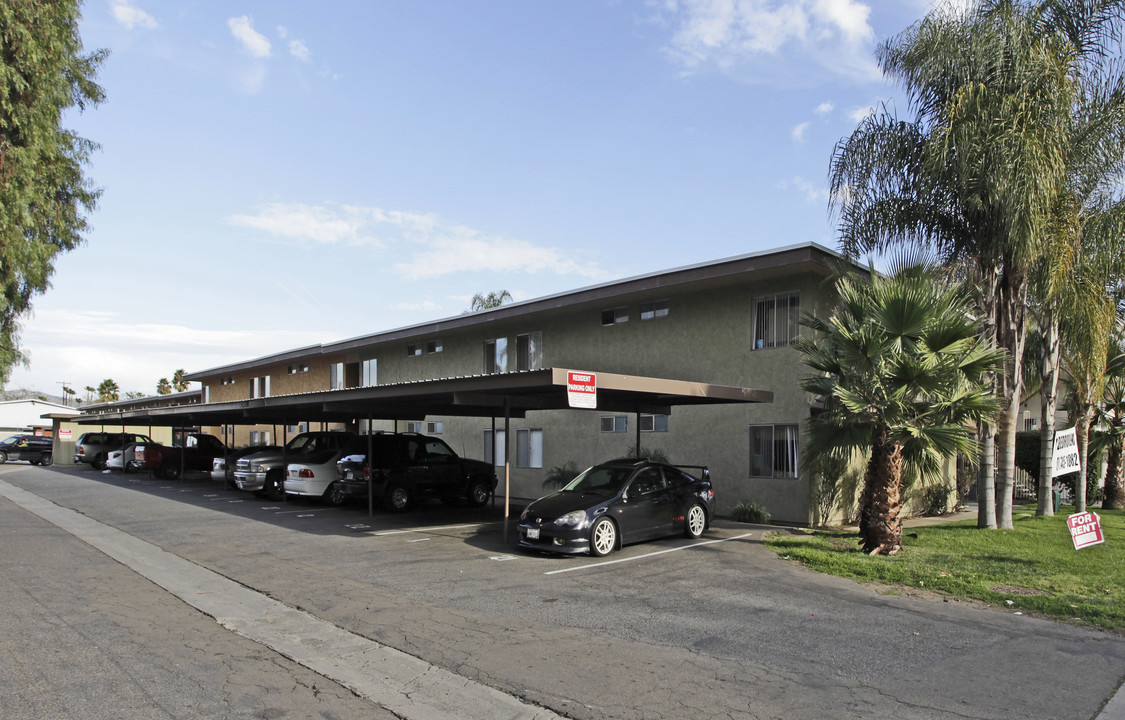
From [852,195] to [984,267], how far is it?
284cm

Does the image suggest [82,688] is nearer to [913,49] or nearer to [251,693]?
[251,693]

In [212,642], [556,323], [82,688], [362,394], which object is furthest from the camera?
[556,323]

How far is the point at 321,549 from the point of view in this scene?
1209 centimetres

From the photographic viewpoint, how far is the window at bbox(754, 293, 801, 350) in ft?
50.8

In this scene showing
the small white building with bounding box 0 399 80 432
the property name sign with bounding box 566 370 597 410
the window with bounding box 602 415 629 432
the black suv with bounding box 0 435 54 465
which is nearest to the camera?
the property name sign with bounding box 566 370 597 410

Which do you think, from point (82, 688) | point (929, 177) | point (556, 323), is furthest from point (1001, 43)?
point (82, 688)

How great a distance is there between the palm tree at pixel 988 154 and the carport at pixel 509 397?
4.37 m

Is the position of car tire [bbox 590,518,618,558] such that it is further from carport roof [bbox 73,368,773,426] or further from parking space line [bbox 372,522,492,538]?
parking space line [bbox 372,522,492,538]

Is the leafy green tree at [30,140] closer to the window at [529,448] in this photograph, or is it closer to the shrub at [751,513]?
the window at [529,448]

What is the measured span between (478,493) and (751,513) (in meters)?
7.19

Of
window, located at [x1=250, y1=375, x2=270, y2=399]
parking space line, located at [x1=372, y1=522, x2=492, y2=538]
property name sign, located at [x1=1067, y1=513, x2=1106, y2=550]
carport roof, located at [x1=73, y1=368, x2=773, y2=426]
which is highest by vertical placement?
window, located at [x1=250, y1=375, x2=270, y2=399]

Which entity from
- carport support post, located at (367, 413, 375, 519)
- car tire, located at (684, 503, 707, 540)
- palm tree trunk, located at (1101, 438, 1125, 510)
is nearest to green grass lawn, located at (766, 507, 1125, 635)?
car tire, located at (684, 503, 707, 540)

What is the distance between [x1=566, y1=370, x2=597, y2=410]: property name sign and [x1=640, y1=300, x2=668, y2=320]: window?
23.7 feet

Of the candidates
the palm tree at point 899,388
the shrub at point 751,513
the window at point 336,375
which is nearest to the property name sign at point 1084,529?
the palm tree at point 899,388
